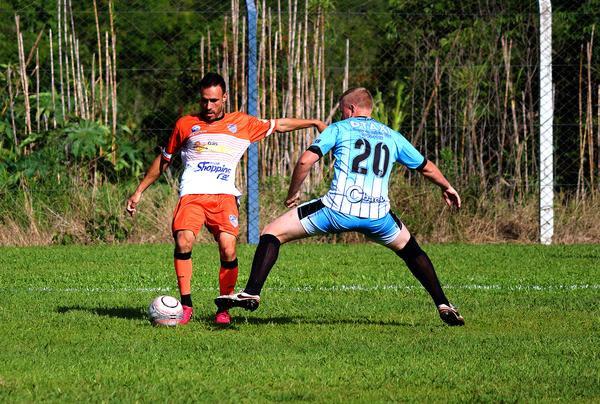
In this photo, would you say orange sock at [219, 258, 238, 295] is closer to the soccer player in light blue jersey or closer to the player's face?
the soccer player in light blue jersey

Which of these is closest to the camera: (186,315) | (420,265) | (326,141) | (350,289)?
(326,141)

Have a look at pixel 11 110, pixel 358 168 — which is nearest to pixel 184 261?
pixel 358 168

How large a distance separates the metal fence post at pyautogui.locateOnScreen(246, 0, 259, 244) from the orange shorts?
20.9 ft

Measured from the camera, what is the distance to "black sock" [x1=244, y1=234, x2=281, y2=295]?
7773 millimetres

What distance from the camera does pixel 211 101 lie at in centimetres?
848

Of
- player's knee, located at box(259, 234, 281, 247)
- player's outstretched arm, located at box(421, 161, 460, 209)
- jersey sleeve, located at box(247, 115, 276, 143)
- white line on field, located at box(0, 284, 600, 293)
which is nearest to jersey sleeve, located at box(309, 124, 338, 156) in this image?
player's knee, located at box(259, 234, 281, 247)

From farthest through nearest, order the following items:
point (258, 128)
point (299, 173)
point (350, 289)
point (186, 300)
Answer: point (350, 289) → point (258, 128) → point (186, 300) → point (299, 173)

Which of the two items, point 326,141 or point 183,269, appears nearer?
point 326,141

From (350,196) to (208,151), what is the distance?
128cm

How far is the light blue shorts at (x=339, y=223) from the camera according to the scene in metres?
7.77

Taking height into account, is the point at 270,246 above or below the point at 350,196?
below

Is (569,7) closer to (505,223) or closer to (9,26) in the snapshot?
(505,223)

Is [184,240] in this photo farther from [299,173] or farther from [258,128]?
[299,173]

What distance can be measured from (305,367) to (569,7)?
15738 millimetres
